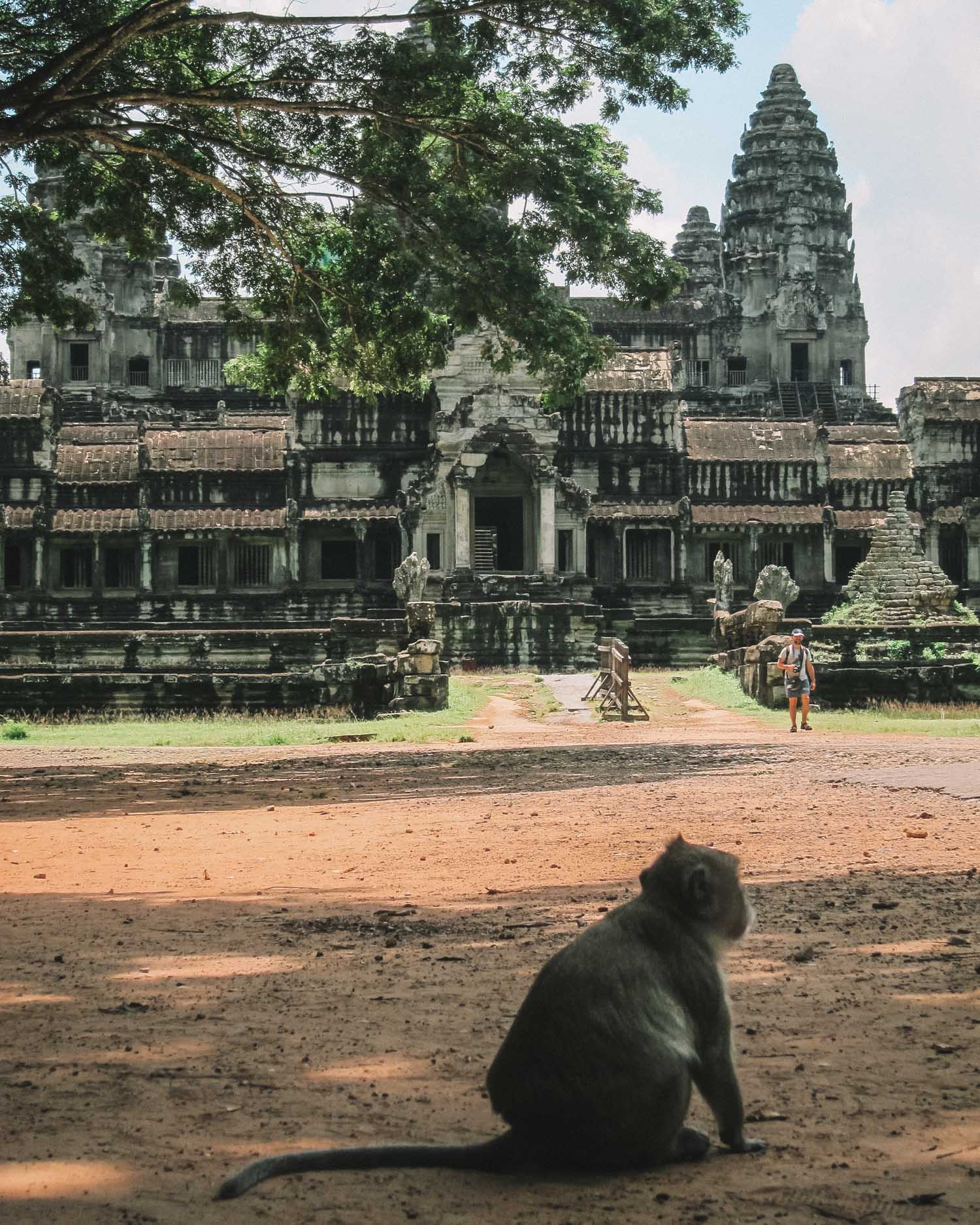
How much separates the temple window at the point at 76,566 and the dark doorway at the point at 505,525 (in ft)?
39.3

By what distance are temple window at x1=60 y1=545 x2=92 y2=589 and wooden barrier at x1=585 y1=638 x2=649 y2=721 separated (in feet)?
74.5

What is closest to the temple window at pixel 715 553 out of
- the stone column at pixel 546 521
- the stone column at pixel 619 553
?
the stone column at pixel 619 553

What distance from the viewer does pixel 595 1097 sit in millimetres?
3375

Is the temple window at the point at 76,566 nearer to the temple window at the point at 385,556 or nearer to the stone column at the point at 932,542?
the temple window at the point at 385,556

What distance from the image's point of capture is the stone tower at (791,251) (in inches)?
2346

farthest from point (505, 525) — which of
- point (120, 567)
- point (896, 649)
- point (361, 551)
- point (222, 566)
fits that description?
point (896, 649)

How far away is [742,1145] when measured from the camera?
11.8 feet

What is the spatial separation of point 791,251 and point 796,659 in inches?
1803

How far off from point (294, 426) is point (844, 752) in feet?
95.4

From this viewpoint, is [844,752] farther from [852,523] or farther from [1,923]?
[852,523]

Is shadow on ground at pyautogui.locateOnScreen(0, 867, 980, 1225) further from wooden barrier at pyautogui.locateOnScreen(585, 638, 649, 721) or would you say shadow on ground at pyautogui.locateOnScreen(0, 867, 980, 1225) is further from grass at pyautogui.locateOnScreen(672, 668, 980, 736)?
wooden barrier at pyautogui.locateOnScreen(585, 638, 649, 721)

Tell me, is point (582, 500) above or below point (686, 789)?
above

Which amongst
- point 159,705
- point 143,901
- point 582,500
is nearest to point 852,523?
point 582,500

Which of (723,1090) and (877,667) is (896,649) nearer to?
(877,667)
